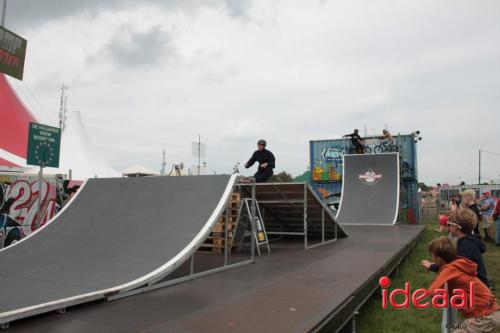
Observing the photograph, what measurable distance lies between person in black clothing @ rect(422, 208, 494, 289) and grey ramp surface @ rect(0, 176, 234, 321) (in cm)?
284

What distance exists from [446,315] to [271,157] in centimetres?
585

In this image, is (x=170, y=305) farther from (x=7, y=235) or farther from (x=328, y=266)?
(x=7, y=235)

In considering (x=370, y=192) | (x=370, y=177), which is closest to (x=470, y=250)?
(x=370, y=192)

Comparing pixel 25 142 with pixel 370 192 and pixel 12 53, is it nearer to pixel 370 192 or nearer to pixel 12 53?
pixel 12 53

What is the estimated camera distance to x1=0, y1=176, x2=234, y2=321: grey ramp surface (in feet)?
12.9

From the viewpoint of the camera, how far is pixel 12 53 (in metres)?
5.65

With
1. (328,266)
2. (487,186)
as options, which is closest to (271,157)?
(328,266)

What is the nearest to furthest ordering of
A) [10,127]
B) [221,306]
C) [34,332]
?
[34,332] < [221,306] < [10,127]

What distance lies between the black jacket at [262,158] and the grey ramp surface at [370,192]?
726 centimetres

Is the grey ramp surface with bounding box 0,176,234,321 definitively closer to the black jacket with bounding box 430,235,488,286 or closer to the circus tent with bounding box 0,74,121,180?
the black jacket with bounding box 430,235,488,286

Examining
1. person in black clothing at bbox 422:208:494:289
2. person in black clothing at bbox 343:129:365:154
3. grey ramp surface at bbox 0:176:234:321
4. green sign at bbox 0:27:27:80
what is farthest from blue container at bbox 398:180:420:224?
green sign at bbox 0:27:27:80

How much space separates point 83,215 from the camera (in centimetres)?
609

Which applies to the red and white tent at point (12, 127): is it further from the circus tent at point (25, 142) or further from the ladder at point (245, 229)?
the ladder at point (245, 229)

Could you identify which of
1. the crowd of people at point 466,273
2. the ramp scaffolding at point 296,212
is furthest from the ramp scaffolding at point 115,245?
the crowd of people at point 466,273
